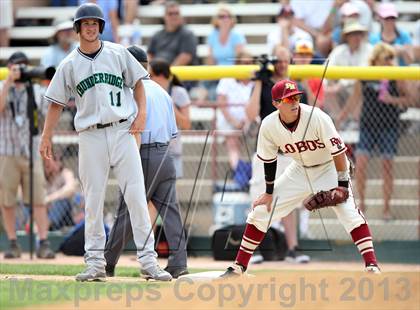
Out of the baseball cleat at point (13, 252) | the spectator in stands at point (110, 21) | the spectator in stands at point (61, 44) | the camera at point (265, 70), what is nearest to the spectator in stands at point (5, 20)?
the spectator in stands at point (110, 21)

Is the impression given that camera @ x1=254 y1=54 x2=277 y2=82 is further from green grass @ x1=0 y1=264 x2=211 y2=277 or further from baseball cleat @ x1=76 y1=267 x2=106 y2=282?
baseball cleat @ x1=76 y1=267 x2=106 y2=282

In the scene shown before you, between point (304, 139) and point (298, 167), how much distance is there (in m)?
0.50

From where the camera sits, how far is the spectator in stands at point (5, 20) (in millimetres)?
18578

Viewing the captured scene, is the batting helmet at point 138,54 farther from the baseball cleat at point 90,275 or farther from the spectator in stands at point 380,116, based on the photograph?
the spectator in stands at point 380,116

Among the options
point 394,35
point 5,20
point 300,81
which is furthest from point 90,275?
point 5,20

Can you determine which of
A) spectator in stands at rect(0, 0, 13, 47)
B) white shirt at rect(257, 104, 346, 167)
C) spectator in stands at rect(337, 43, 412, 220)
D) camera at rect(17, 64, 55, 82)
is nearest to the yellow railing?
spectator in stands at rect(337, 43, 412, 220)

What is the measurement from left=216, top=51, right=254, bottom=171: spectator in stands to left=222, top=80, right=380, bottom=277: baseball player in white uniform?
416 centimetres

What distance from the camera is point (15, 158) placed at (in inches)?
560

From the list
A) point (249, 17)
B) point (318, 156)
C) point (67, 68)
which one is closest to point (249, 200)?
point (318, 156)

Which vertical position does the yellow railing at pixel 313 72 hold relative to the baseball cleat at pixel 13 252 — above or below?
above

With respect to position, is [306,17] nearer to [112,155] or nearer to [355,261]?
[355,261]

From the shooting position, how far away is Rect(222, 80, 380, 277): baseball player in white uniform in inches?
387

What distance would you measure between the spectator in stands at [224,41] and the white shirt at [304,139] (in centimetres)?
663

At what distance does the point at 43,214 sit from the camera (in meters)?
14.0
